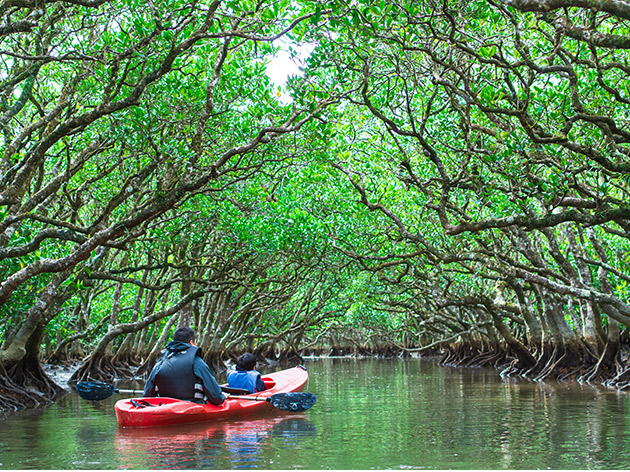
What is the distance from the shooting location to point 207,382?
9250 millimetres

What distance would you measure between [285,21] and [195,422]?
19.7ft

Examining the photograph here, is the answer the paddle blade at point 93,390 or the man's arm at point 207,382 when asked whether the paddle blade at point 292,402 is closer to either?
the man's arm at point 207,382

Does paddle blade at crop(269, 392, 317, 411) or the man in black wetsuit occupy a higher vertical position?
the man in black wetsuit

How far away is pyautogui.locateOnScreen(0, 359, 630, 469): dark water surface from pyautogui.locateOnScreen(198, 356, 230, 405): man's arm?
366mm

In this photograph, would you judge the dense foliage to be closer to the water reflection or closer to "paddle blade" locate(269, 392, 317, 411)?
the water reflection

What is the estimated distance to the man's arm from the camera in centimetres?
909

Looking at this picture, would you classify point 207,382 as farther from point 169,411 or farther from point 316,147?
point 316,147

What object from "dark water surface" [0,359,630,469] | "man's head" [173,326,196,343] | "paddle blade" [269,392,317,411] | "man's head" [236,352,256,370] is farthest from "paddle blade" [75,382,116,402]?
"paddle blade" [269,392,317,411]

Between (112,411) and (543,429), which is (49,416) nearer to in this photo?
(112,411)

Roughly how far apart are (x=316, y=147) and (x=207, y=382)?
614cm

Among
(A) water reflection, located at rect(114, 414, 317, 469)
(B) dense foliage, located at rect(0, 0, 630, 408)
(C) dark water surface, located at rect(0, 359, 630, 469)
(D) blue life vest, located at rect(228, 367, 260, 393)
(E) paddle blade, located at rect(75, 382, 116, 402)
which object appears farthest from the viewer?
(D) blue life vest, located at rect(228, 367, 260, 393)

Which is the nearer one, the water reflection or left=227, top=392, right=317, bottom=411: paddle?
the water reflection

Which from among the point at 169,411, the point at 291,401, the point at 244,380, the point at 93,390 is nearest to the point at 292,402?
the point at 291,401

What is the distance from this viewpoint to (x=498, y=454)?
6176 mm
